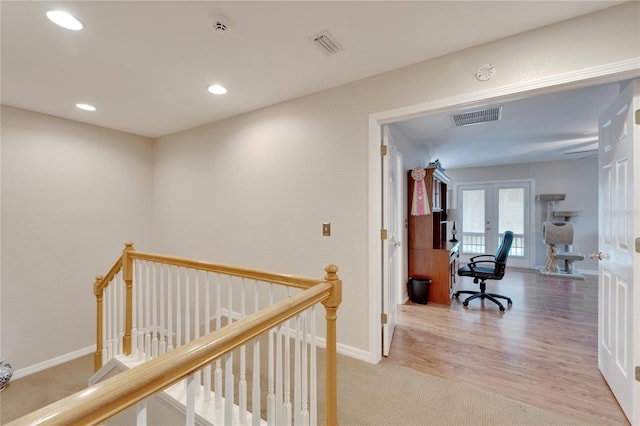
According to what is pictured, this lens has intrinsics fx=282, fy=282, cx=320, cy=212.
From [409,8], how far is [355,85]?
0.89 meters

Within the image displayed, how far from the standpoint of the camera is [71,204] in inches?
137

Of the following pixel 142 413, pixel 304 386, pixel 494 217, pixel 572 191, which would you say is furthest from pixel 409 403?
pixel 572 191

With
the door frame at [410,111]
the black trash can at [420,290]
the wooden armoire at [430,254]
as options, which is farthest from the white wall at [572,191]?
the door frame at [410,111]

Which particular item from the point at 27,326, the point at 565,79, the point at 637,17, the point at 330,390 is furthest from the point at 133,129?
the point at 637,17

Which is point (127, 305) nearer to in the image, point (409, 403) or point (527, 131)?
point (409, 403)

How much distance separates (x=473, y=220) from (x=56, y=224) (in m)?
8.00

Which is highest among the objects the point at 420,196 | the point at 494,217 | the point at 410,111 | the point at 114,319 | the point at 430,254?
the point at 410,111

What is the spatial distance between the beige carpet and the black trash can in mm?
1810

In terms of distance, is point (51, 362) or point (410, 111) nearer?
point (410, 111)

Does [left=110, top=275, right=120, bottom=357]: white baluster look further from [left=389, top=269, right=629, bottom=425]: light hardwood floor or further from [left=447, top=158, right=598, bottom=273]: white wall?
[left=447, top=158, right=598, bottom=273]: white wall

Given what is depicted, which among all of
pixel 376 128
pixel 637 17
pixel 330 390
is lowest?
pixel 330 390

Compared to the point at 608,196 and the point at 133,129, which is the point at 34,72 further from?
the point at 608,196

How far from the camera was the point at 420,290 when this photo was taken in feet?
13.2

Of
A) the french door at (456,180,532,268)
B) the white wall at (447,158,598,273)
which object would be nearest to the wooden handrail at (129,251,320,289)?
the french door at (456,180,532,268)
